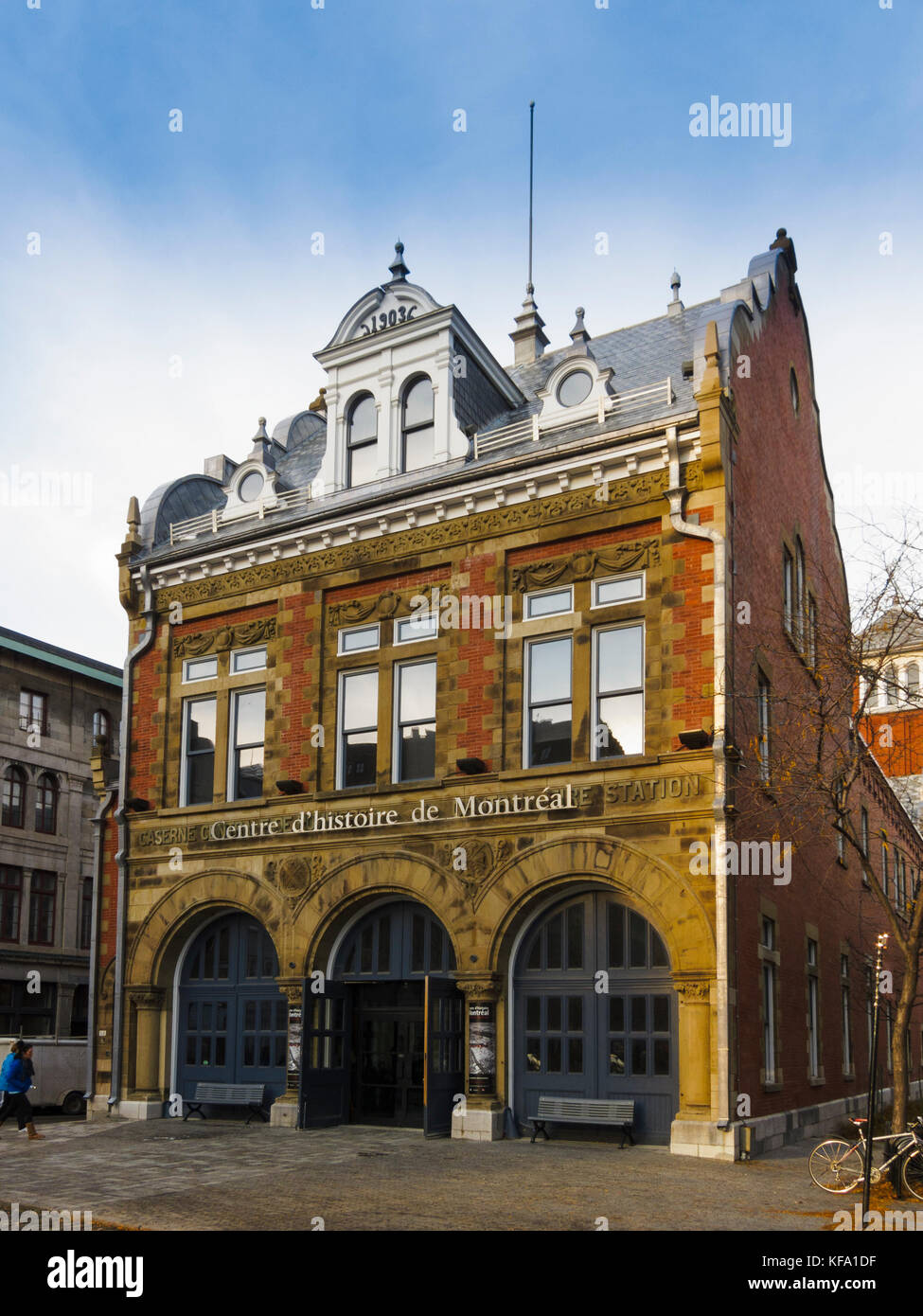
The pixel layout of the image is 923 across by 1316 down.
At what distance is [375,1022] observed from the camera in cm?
2159

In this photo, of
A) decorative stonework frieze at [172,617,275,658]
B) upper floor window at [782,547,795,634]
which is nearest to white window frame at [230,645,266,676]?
decorative stonework frieze at [172,617,275,658]

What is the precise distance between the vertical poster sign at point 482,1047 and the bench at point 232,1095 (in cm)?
445

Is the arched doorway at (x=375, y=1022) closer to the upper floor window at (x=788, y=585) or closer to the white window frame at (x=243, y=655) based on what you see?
the white window frame at (x=243, y=655)

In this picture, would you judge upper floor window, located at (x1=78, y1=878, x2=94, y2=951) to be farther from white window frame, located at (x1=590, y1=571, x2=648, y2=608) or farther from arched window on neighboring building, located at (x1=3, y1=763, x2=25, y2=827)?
white window frame, located at (x1=590, y1=571, x2=648, y2=608)

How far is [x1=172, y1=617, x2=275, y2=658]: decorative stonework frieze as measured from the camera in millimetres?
23875

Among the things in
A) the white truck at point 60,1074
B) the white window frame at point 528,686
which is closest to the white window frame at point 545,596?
the white window frame at point 528,686

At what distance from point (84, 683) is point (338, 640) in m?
23.0

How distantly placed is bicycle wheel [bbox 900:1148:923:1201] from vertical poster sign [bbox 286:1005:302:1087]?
10.2 m

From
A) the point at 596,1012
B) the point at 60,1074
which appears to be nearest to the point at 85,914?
the point at 60,1074

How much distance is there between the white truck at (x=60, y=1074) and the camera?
28.8 meters

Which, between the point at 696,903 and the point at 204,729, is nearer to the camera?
the point at 696,903
